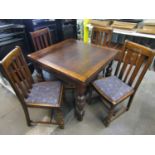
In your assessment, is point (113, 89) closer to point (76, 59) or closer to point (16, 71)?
point (76, 59)

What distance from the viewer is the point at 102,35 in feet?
6.78

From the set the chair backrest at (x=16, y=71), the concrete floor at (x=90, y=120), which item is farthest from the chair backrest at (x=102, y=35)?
the chair backrest at (x=16, y=71)

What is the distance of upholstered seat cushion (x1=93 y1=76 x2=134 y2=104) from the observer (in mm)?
1440

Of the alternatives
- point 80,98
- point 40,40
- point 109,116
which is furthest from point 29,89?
point 109,116

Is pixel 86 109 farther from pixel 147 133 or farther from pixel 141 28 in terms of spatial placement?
pixel 141 28

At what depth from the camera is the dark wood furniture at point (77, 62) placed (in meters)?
1.29

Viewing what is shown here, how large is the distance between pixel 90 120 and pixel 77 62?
78cm

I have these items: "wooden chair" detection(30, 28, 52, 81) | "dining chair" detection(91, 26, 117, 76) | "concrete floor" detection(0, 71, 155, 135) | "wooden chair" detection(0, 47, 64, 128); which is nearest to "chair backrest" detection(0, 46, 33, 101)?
"wooden chair" detection(0, 47, 64, 128)

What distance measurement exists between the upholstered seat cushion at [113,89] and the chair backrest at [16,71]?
813 mm

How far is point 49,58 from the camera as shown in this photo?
1.57 m

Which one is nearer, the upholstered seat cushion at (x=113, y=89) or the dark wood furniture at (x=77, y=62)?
the dark wood furniture at (x=77, y=62)

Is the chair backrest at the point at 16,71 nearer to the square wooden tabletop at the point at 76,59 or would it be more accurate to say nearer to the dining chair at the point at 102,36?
the square wooden tabletop at the point at 76,59

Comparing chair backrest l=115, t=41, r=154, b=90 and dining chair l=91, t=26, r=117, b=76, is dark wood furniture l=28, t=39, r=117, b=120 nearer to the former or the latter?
chair backrest l=115, t=41, r=154, b=90
